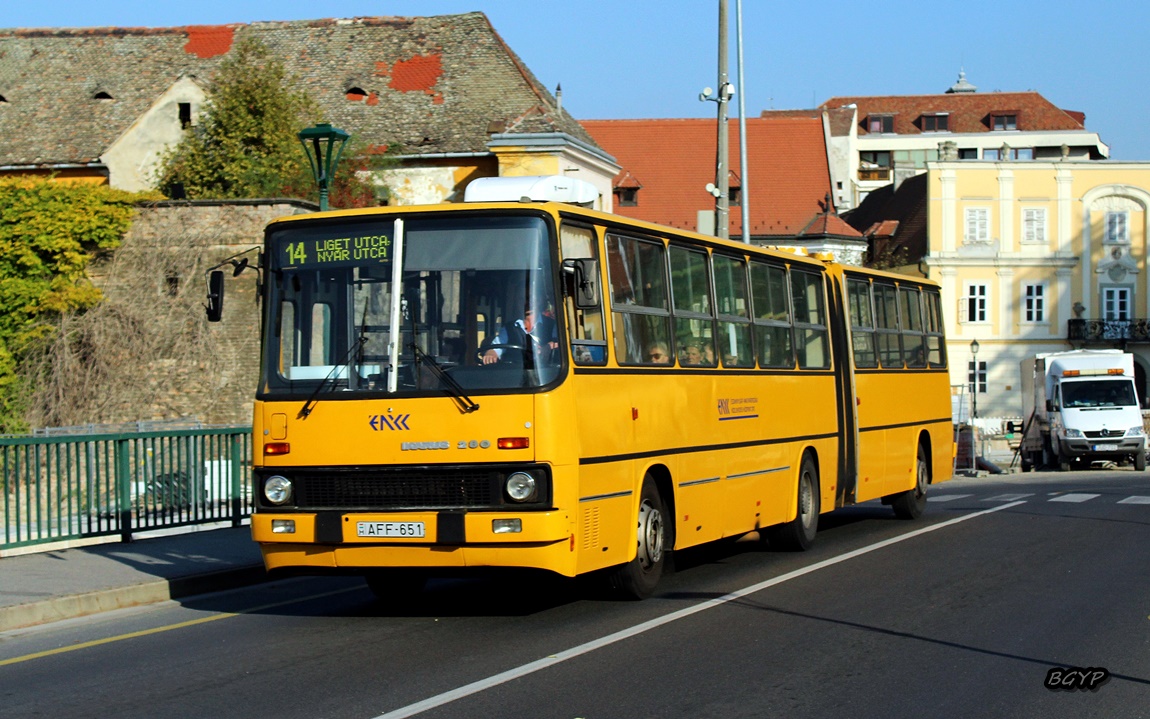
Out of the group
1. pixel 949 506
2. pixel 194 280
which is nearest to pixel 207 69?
pixel 194 280

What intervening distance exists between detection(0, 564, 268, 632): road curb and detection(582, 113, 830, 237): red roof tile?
5667cm

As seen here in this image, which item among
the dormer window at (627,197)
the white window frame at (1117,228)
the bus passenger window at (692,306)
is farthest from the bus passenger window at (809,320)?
the white window frame at (1117,228)

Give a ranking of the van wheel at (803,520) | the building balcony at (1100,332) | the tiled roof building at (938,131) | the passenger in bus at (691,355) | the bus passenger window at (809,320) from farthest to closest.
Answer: the tiled roof building at (938,131)
the building balcony at (1100,332)
the bus passenger window at (809,320)
the van wheel at (803,520)
the passenger in bus at (691,355)

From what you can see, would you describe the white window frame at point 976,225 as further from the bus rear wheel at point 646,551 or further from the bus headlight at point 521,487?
the bus headlight at point 521,487

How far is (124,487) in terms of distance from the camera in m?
16.5

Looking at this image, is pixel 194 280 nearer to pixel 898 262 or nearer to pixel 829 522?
pixel 829 522

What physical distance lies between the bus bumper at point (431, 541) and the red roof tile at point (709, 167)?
59468 mm

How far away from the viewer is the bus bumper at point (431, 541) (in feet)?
33.8

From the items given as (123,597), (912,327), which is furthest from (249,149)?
(123,597)

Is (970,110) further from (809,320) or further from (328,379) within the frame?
(328,379)

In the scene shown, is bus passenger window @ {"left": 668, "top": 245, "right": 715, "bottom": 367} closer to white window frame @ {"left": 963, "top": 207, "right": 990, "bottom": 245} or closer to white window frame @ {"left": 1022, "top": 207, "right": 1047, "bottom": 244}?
white window frame @ {"left": 963, "top": 207, "right": 990, "bottom": 245}

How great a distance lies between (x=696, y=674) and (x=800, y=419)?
7.80 meters

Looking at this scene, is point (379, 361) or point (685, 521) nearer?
point (379, 361)

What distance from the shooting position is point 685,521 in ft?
41.9
